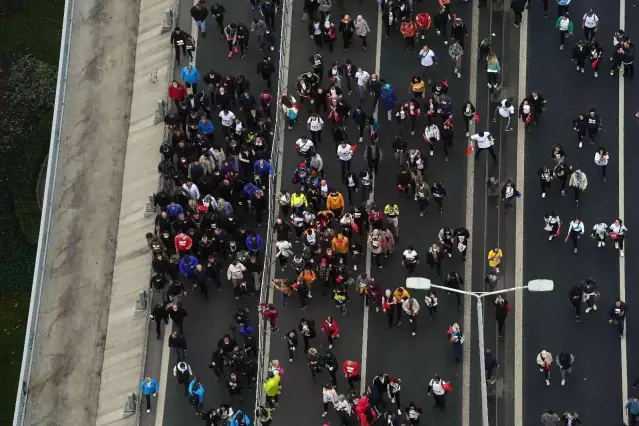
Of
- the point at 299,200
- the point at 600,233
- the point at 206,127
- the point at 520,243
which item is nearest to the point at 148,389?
the point at 299,200

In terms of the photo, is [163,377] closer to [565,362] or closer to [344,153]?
[344,153]

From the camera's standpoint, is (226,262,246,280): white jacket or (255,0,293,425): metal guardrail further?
(226,262,246,280): white jacket

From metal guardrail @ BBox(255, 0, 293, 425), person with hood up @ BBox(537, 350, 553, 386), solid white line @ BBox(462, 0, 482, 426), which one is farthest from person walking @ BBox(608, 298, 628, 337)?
metal guardrail @ BBox(255, 0, 293, 425)

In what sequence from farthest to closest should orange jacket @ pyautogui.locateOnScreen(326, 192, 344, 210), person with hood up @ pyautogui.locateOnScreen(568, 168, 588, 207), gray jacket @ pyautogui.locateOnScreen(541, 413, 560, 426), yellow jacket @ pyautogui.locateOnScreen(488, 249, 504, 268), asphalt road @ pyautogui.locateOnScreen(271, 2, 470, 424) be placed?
person with hood up @ pyautogui.locateOnScreen(568, 168, 588, 207)
orange jacket @ pyautogui.locateOnScreen(326, 192, 344, 210)
yellow jacket @ pyautogui.locateOnScreen(488, 249, 504, 268)
asphalt road @ pyautogui.locateOnScreen(271, 2, 470, 424)
gray jacket @ pyautogui.locateOnScreen(541, 413, 560, 426)

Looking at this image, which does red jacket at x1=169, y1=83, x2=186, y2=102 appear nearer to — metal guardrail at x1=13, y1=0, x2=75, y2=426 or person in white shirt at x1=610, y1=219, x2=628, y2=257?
metal guardrail at x1=13, y1=0, x2=75, y2=426

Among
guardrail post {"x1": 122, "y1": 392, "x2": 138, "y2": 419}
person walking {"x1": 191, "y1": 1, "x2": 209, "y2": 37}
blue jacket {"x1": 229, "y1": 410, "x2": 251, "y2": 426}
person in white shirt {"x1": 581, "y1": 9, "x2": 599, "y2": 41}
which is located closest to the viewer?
blue jacket {"x1": 229, "y1": 410, "x2": 251, "y2": 426}

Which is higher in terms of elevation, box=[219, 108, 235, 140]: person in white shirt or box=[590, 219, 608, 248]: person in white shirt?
box=[219, 108, 235, 140]: person in white shirt

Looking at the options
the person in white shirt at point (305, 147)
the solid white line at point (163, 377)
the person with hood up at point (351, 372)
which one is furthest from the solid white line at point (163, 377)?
the person in white shirt at point (305, 147)

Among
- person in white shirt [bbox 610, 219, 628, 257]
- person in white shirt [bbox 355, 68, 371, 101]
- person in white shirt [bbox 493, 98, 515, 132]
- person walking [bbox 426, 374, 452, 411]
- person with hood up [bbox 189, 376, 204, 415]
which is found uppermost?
person in white shirt [bbox 355, 68, 371, 101]
